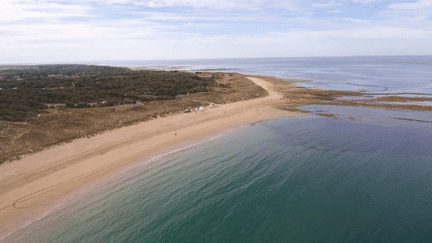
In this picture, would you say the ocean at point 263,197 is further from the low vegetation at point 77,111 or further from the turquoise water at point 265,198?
the low vegetation at point 77,111

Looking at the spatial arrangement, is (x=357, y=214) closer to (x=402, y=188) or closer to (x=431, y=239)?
(x=431, y=239)

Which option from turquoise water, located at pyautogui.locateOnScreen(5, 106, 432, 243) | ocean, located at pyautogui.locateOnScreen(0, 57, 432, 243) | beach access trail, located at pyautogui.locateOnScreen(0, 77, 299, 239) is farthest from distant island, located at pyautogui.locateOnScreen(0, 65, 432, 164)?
turquoise water, located at pyautogui.locateOnScreen(5, 106, 432, 243)

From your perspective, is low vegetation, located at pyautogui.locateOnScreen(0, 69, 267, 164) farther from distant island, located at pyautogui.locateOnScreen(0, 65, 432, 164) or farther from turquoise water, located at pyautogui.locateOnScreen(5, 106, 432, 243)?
turquoise water, located at pyautogui.locateOnScreen(5, 106, 432, 243)

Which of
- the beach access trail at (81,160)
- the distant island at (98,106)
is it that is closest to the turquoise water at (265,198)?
the beach access trail at (81,160)

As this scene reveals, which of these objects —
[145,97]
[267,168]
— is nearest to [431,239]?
[267,168]

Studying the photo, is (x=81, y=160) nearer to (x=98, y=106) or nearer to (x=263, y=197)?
(x=263, y=197)

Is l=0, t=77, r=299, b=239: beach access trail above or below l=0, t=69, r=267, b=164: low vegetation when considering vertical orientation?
below
